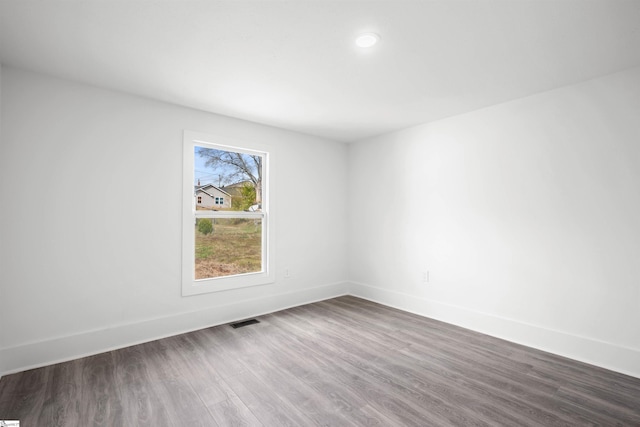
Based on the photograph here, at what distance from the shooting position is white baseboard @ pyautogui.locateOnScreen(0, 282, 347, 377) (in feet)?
8.27

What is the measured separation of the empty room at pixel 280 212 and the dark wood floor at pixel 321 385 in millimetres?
20

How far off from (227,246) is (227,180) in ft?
2.69

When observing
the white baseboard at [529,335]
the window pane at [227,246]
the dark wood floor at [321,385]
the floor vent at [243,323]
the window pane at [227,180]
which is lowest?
the dark wood floor at [321,385]

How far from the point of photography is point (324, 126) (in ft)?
13.6

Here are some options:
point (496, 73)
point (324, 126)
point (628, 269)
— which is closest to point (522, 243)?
point (628, 269)

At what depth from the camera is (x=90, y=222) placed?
112 inches

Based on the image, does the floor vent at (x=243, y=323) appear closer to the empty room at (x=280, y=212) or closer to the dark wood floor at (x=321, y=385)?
the empty room at (x=280, y=212)

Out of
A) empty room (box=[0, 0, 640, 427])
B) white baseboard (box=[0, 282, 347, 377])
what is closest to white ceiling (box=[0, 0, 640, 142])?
empty room (box=[0, 0, 640, 427])

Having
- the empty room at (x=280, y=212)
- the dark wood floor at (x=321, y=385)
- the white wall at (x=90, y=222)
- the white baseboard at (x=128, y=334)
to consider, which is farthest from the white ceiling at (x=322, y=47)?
the dark wood floor at (x=321, y=385)

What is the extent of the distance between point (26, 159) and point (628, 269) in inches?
198

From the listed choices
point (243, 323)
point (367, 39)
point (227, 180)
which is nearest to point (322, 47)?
point (367, 39)

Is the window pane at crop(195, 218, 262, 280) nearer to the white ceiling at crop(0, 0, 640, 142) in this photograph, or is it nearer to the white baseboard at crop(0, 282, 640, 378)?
the white baseboard at crop(0, 282, 640, 378)

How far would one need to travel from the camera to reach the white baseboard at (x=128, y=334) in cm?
252

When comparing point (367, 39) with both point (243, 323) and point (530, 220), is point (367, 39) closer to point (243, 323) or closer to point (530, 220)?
point (530, 220)
